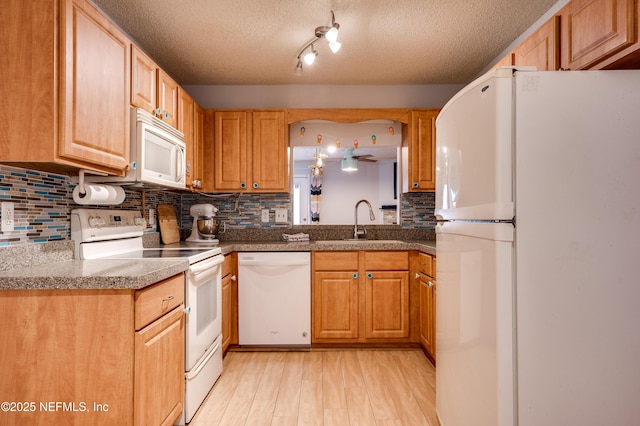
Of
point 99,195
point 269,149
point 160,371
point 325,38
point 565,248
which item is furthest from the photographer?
point 269,149

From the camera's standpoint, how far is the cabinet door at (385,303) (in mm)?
2869

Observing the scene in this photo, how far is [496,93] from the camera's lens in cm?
119

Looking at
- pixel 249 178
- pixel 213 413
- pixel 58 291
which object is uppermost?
pixel 249 178

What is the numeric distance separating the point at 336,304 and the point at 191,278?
1.33 m

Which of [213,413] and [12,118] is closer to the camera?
[12,118]

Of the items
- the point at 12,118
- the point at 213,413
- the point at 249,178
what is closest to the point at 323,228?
the point at 249,178

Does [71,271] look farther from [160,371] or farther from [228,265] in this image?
[228,265]

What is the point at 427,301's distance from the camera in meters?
2.62

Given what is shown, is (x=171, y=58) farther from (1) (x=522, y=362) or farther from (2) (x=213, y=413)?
(1) (x=522, y=362)

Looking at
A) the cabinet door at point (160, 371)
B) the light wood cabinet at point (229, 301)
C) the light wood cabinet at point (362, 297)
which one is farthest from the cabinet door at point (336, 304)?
the cabinet door at point (160, 371)

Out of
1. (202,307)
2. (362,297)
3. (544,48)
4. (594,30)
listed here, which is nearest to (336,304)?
(362,297)

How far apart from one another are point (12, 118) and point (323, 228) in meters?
2.44

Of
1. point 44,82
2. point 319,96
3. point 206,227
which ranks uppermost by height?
point 319,96

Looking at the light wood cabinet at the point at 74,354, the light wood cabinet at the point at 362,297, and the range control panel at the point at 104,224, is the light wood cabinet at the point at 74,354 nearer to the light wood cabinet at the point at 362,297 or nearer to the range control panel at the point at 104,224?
the range control panel at the point at 104,224
